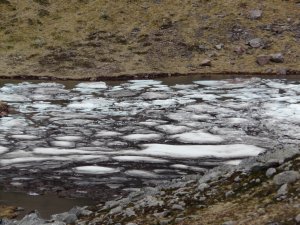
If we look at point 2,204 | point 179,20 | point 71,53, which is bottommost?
point 2,204

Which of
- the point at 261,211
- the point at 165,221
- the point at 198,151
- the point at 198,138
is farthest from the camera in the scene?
the point at 198,138

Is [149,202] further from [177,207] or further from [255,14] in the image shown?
[255,14]

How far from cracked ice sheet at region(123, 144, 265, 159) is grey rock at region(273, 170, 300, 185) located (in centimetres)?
991

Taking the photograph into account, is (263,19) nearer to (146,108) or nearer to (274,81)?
(274,81)

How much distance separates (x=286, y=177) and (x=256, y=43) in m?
39.5

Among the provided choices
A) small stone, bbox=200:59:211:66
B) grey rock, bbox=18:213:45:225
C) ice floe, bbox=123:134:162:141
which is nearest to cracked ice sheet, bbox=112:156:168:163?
ice floe, bbox=123:134:162:141

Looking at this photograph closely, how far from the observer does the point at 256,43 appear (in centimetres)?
4734

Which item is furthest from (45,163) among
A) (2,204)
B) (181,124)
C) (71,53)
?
(71,53)

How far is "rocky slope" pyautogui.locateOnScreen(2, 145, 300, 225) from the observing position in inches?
336

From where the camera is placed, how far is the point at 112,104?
103 feet

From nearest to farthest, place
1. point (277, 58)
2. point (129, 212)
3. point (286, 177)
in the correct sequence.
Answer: point (286, 177) < point (129, 212) < point (277, 58)

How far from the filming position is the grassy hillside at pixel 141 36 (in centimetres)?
4453

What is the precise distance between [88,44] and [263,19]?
18330 millimetres

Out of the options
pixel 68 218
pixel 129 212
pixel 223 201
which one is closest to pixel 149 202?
pixel 129 212
